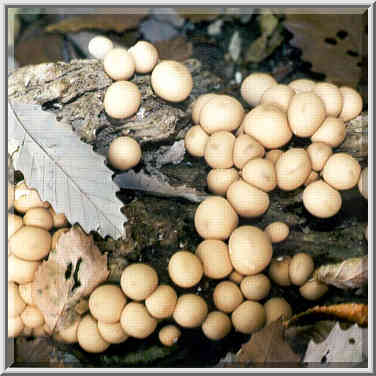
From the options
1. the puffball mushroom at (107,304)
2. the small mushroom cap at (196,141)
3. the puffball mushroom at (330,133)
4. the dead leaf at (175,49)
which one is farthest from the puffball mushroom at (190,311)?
the dead leaf at (175,49)

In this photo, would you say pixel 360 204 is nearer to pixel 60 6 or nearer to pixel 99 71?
pixel 99 71

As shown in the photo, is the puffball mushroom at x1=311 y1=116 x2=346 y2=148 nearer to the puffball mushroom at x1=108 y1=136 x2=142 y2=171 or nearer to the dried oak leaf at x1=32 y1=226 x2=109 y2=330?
the puffball mushroom at x1=108 y1=136 x2=142 y2=171

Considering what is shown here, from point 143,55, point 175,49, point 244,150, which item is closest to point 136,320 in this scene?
point 244,150

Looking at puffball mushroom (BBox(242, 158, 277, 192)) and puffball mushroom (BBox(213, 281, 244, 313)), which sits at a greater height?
puffball mushroom (BBox(242, 158, 277, 192))

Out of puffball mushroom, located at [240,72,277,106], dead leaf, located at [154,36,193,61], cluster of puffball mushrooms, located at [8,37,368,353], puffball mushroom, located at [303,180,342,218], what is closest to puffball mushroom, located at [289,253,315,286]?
cluster of puffball mushrooms, located at [8,37,368,353]

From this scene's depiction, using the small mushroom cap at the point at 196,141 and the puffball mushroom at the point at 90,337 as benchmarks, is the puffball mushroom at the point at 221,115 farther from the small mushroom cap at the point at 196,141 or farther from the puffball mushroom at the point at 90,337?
the puffball mushroom at the point at 90,337

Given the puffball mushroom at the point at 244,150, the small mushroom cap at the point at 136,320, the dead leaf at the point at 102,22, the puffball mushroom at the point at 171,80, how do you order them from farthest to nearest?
the dead leaf at the point at 102,22
the puffball mushroom at the point at 171,80
the puffball mushroom at the point at 244,150
the small mushroom cap at the point at 136,320

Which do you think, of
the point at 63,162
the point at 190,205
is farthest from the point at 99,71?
the point at 190,205
